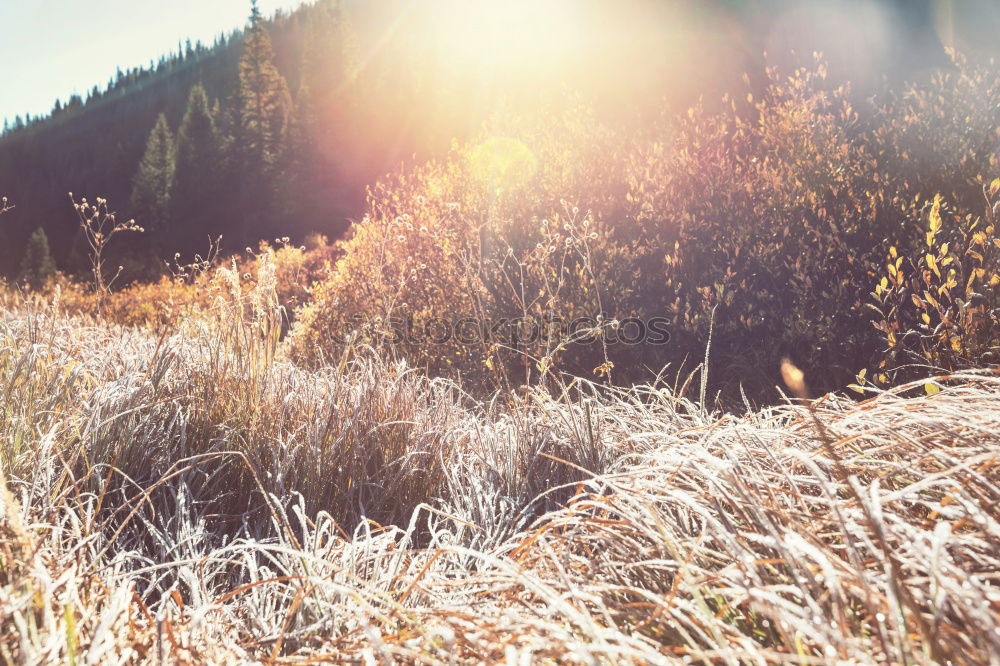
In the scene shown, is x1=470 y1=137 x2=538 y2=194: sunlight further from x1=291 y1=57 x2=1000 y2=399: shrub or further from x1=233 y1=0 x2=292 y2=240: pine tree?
x1=233 y1=0 x2=292 y2=240: pine tree

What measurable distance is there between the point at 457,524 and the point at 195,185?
46.3 meters

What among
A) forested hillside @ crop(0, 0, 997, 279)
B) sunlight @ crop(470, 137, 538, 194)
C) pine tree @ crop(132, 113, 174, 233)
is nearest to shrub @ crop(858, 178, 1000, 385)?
forested hillside @ crop(0, 0, 997, 279)

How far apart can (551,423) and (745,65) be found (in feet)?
18.3

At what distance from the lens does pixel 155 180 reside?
45.5 m

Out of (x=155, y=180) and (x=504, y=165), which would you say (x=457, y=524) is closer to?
(x=504, y=165)

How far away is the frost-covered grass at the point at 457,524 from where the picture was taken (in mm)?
920

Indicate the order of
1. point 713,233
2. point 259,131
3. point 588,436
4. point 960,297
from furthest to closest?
point 259,131 → point 713,233 → point 960,297 → point 588,436

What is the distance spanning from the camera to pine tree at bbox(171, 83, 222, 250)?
41.6 metres

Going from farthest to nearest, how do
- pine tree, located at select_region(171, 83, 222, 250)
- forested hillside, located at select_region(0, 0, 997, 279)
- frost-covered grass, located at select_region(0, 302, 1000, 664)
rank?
pine tree, located at select_region(171, 83, 222, 250) < forested hillside, located at select_region(0, 0, 997, 279) < frost-covered grass, located at select_region(0, 302, 1000, 664)

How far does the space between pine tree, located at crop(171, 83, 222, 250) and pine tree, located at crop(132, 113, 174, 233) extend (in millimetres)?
1353

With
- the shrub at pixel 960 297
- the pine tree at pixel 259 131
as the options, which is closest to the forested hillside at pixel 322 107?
the pine tree at pixel 259 131

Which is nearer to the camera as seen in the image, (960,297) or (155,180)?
(960,297)

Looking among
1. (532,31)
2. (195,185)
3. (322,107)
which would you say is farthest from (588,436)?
(195,185)

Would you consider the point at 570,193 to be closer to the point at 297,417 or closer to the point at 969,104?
the point at 969,104
